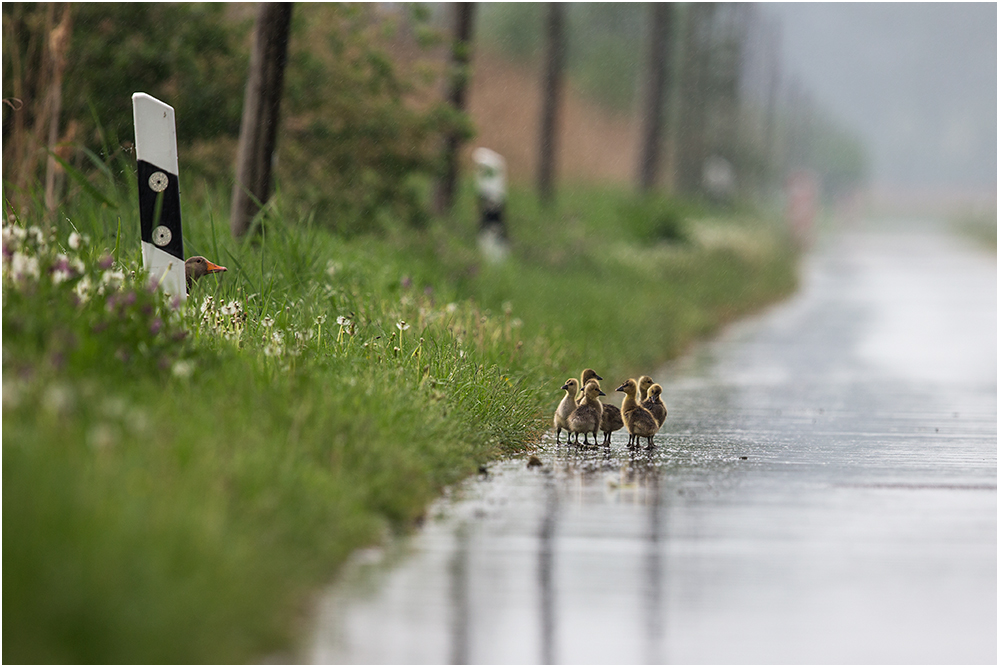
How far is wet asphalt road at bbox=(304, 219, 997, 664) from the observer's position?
5.68 metres

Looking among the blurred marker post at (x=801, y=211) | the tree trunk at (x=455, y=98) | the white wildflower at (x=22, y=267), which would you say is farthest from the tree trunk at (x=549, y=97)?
the blurred marker post at (x=801, y=211)

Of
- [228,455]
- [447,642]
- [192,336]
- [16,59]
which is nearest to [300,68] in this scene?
[16,59]

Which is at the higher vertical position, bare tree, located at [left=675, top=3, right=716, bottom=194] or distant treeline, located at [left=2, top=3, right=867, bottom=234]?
bare tree, located at [left=675, top=3, right=716, bottom=194]

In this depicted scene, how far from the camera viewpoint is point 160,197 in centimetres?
1027

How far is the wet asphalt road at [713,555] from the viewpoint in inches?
223

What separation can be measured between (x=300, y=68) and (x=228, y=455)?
1196cm

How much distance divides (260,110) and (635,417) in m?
5.16

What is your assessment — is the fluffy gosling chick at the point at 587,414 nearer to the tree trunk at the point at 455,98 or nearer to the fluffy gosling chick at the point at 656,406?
the fluffy gosling chick at the point at 656,406

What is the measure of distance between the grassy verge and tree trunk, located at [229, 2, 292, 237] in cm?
41

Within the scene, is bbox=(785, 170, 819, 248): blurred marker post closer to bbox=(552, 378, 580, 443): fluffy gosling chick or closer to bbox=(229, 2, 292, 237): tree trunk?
bbox=(229, 2, 292, 237): tree trunk

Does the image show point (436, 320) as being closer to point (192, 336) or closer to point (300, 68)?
point (192, 336)

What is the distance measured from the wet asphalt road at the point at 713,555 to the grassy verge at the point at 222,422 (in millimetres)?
298

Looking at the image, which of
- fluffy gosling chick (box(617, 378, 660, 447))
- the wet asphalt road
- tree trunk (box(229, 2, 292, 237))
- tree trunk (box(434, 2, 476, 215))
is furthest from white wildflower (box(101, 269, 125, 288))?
tree trunk (box(434, 2, 476, 215))

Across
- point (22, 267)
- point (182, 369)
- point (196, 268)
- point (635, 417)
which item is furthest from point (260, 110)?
point (182, 369)
